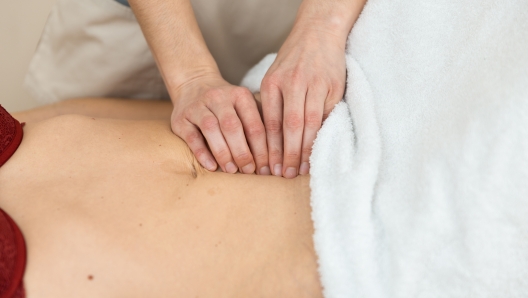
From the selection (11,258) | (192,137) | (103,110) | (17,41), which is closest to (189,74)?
(192,137)

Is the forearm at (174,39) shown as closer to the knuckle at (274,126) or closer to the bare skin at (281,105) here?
the bare skin at (281,105)

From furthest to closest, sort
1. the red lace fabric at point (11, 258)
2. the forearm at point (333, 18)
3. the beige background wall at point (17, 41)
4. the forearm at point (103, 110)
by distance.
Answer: the beige background wall at point (17, 41) → the forearm at point (103, 110) → the forearm at point (333, 18) → the red lace fabric at point (11, 258)

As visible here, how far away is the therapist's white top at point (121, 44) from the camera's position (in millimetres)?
1128

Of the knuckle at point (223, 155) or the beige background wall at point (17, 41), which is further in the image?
the beige background wall at point (17, 41)

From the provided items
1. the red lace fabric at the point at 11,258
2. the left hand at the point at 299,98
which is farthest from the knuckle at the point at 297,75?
the red lace fabric at the point at 11,258

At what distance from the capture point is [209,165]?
2.67ft

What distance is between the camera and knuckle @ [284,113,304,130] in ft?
2.54

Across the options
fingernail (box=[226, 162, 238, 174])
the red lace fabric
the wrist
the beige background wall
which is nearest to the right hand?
fingernail (box=[226, 162, 238, 174])

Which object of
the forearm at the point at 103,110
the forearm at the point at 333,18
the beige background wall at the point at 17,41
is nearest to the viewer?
the forearm at the point at 333,18

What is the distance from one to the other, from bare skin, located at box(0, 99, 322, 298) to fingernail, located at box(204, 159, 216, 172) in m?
0.02

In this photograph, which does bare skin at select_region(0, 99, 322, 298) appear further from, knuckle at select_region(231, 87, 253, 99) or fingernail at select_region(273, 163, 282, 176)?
knuckle at select_region(231, 87, 253, 99)

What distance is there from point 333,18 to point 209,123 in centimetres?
36

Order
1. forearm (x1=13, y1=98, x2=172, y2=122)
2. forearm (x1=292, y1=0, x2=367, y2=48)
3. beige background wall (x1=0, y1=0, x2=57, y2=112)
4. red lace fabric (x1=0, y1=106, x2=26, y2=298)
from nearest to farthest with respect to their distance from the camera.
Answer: red lace fabric (x1=0, y1=106, x2=26, y2=298)
forearm (x1=292, y1=0, x2=367, y2=48)
forearm (x1=13, y1=98, x2=172, y2=122)
beige background wall (x1=0, y1=0, x2=57, y2=112)

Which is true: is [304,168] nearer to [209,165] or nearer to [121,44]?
[209,165]
